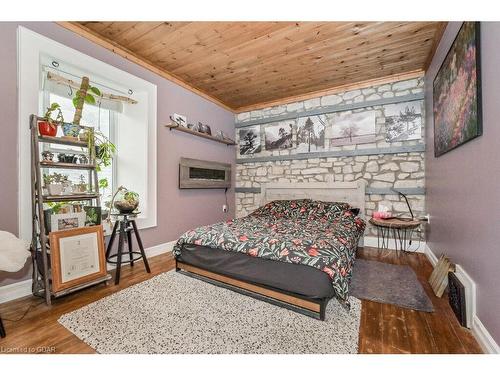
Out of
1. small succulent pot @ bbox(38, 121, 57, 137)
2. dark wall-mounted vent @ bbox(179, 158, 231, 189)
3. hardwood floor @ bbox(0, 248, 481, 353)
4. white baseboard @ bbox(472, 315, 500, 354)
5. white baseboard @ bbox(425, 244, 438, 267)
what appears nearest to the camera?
white baseboard @ bbox(472, 315, 500, 354)

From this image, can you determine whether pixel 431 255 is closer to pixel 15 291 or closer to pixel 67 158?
pixel 67 158

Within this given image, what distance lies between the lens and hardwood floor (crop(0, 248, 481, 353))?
1482mm

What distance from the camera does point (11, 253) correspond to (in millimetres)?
1707

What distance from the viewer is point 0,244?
5.52ft

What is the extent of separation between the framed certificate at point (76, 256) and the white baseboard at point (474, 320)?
3.11 m

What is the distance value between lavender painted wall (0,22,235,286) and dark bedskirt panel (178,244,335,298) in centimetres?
126

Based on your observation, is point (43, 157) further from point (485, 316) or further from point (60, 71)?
point (485, 316)

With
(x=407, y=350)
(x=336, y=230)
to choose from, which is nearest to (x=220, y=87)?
(x=336, y=230)

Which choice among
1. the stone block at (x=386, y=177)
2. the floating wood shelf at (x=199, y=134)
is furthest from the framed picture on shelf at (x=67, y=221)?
the stone block at (x=386, y=177)

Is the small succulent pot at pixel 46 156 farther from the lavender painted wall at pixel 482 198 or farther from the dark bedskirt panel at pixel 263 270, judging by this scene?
the lavender painted wall at pixel 482 198

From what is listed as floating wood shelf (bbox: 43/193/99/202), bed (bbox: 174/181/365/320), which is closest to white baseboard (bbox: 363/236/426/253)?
bed (bbox: 174/181/365/320)

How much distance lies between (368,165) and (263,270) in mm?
2849

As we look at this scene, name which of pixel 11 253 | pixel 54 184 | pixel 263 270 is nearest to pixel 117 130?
pixel 54 184

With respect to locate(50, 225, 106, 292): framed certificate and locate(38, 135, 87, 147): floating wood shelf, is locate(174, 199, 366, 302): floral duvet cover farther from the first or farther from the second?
locate(38, 135, 87, 147): floating wood shelf
